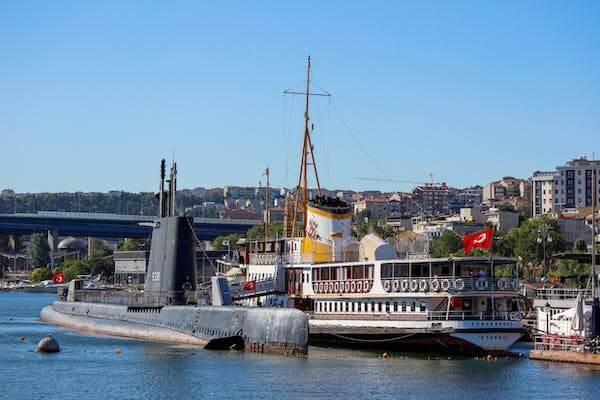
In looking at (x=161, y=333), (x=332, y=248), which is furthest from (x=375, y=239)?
(x=161, y=333)

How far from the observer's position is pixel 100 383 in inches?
1644

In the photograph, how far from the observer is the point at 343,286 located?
A: 5491cm

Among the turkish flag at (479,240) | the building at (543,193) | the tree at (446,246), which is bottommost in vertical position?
the turkish flag at (479,240)

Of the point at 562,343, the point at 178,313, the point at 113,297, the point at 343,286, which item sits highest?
the point at 343,286

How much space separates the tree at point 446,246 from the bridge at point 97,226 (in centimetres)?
6935

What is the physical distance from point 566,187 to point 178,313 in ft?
475

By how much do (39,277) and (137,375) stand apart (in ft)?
522

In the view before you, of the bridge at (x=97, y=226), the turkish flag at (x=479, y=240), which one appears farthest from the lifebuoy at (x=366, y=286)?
the bridge at (x=97, y=226)

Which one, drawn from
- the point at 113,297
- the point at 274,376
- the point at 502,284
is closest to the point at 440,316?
the point at 502,284

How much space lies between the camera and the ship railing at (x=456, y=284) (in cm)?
4956

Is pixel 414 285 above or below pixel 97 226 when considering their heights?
below

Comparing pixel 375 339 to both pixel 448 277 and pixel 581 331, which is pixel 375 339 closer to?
pixel 448 277

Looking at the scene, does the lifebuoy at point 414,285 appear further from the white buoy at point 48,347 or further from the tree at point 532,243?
the tree at point 532,243

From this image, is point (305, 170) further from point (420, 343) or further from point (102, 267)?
point (102, 267)
